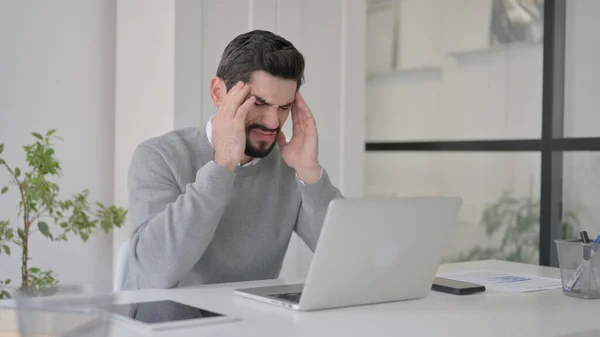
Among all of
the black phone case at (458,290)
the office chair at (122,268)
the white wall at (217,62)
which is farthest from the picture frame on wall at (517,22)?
the office chair at (122,268)

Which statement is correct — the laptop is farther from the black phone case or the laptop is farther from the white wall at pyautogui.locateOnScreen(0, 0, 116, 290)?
the white wall at pyautogui.locateOnScreen(0, 0, 116, 290)

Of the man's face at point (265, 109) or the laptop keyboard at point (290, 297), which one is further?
the man's face at point (265, 109)

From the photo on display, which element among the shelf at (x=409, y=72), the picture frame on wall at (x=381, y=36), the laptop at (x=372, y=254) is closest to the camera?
the laptop at (x=372, y=254)

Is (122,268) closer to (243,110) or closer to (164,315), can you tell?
(243,110)

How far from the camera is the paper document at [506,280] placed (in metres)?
1.75

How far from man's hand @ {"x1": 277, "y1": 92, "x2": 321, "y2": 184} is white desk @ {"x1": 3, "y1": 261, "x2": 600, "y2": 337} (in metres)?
0.52

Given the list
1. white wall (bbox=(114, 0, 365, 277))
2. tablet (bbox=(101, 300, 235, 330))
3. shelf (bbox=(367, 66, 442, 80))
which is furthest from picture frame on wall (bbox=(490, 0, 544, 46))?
tablet (bbox=(101, 300, 235, 330))

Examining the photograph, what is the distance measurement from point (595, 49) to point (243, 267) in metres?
1.69

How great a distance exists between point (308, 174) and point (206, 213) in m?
0.44

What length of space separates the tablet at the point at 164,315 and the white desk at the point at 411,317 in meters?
0.02

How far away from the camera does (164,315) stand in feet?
4.15

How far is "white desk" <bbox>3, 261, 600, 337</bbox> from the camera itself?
1.20 meters

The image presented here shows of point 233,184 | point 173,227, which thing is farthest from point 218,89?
point 173,227

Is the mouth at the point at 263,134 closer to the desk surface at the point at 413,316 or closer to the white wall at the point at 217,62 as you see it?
the desk surface at the point at 413,316
